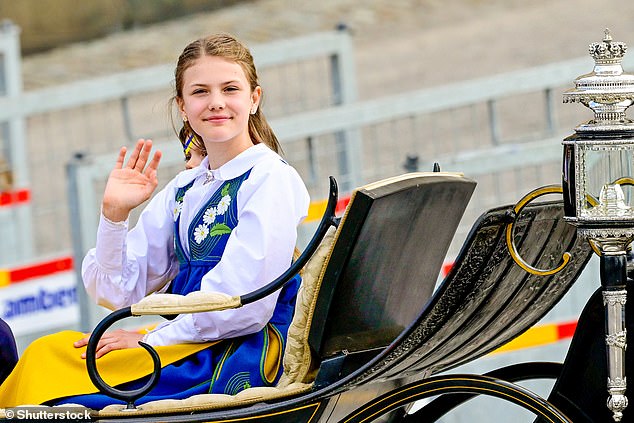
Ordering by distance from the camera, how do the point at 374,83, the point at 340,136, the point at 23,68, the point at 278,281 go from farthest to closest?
the point at 23,68, the point at 374,83, the point at 340,136, the point at 278,281

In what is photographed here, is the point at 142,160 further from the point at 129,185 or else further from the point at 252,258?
the point at 252,258

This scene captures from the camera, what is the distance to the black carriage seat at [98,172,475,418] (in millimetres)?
3277

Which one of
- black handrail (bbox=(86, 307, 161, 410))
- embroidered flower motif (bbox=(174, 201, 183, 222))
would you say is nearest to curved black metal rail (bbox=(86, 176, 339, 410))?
black handrail (bbox=(86, 307, 161, 410))

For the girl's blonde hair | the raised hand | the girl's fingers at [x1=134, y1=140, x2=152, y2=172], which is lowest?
the raised hand

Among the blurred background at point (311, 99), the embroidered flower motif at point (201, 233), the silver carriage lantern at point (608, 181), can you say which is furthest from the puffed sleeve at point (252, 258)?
the blurred background at point (311, 99)

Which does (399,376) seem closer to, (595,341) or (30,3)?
(595,341)

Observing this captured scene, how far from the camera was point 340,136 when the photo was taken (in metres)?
6.93

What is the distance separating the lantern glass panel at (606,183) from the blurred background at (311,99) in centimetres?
204

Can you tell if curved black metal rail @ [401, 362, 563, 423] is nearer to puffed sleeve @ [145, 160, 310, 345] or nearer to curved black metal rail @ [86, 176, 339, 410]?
puffed sleeve @ [145, 160, 310, 345]

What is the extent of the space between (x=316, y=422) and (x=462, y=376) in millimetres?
361

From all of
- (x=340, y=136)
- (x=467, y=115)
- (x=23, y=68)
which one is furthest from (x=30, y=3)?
(x=340, y=136)

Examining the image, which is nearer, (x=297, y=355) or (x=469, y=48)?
(x=297, y=355)

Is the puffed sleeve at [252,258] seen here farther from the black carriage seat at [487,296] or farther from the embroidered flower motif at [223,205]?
the black carriage seat at [487,296]

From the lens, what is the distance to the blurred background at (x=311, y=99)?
598 cm
